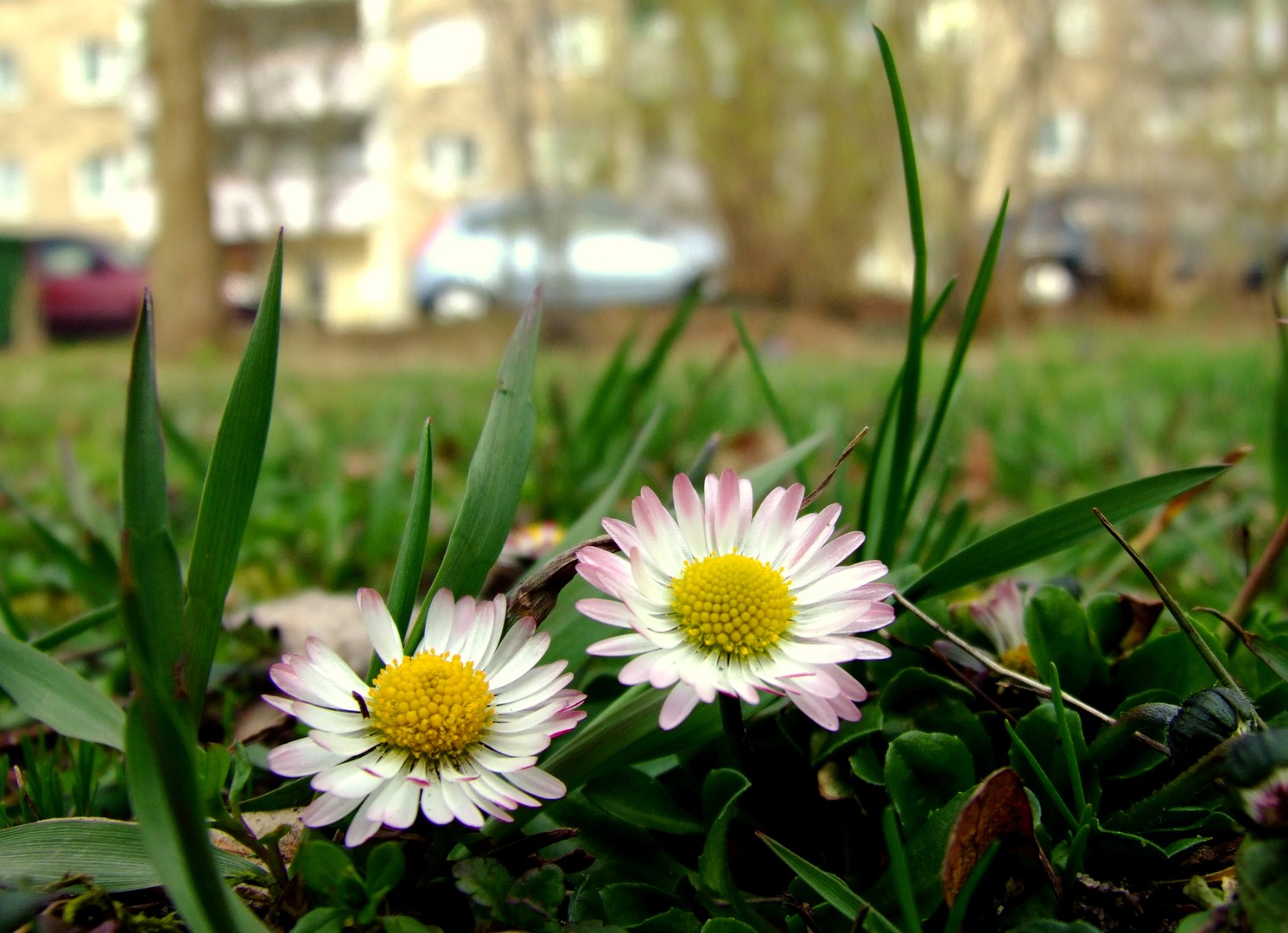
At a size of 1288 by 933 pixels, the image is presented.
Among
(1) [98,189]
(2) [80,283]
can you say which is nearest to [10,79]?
(1) [98,189]

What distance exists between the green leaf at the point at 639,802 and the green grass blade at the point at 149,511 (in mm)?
277

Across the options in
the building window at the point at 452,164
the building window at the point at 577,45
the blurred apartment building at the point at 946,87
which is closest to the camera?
the blurred apartment building at the point at 946,87

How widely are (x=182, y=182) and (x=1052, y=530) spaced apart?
10355 millimetres

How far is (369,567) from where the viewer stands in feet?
5.37

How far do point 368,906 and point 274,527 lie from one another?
3.94 feet

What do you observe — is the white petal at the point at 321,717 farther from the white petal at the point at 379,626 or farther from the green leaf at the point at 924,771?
the green leaf at the point at 924,771

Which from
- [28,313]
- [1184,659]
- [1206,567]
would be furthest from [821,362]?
[28,313]

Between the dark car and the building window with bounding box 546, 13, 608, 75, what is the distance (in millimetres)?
8637

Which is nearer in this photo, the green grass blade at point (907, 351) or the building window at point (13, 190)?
the green grass blade at point (907, 351)

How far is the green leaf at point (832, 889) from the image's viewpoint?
0.66 m

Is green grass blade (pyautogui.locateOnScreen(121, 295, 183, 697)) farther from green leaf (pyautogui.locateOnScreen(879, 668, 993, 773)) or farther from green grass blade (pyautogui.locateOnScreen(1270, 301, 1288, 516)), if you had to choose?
green grass blade (pyautogui.locateOnScreen(1270, 301, 1288, 516))

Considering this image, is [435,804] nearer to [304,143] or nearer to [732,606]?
[732,606]

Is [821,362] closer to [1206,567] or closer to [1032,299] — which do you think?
[1206,567]

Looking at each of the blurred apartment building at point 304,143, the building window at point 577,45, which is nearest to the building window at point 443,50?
the blurred apartment building at point 304,143
